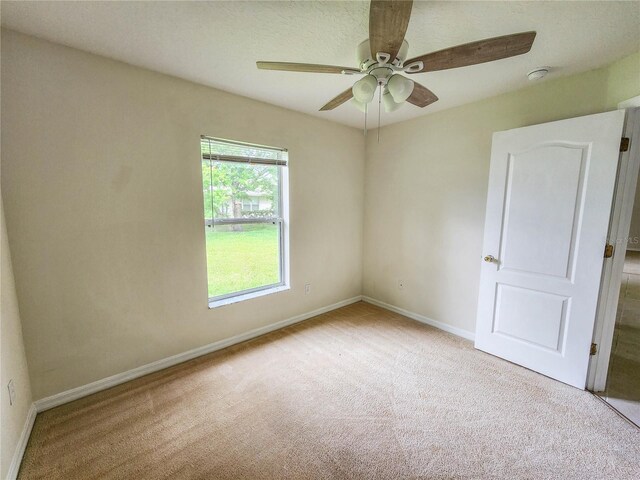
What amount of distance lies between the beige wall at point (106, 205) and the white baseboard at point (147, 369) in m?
0.05

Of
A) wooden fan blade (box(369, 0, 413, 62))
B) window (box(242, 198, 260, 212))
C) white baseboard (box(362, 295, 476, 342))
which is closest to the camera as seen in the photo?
wooden fan blade (box(369, 0, 413, 62))

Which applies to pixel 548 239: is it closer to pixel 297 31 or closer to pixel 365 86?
pixel 365 86

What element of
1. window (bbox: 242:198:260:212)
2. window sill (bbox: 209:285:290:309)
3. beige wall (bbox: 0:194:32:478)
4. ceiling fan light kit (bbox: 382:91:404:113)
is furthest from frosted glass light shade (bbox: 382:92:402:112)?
beige wall (bbox: 0:194:32:478)

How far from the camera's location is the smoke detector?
6.36 ft

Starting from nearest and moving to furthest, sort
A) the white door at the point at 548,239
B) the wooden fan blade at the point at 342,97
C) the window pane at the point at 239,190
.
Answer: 1. the wooden fan blade at the point at 342,97
2. the white door at the point at 548,239
3. the window pane at the point at 239,190

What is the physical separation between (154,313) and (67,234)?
0.82 m

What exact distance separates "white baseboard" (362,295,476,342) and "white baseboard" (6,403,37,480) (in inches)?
131

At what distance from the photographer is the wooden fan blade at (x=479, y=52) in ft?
4.02

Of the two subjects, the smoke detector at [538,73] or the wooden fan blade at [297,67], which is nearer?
the wooden fan blade at [297,67]

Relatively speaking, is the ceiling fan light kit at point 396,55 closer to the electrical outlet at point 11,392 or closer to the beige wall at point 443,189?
the beige wall at point 443,189

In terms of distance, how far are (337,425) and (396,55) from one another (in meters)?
2.16

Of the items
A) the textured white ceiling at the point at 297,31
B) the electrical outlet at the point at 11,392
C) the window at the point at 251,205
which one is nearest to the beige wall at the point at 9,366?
the electrical outlet at the point at 11,392

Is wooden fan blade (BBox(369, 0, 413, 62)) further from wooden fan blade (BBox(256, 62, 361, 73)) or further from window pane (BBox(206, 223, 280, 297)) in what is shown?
window pane (BBox(206, 223, 280, 297))

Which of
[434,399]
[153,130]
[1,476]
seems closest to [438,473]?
[434,399]
